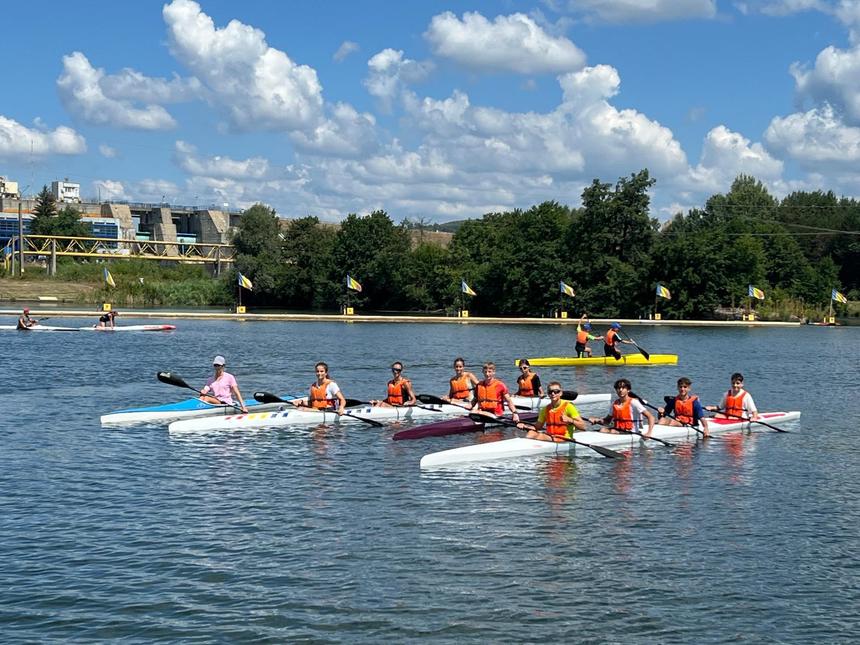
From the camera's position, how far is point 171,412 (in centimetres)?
2512

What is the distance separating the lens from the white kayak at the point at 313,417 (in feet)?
77.5

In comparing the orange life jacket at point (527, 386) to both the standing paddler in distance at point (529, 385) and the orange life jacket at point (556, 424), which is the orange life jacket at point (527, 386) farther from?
the orange life jacket at point (556, 424)

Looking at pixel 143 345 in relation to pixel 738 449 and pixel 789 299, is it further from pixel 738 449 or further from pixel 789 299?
pixel 789 299

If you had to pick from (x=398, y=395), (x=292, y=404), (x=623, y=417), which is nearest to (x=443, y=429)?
(x=398, y=395)

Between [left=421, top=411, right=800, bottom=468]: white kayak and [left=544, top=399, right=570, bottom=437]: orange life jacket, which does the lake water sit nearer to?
[left=421, top=411, right=800, bottom=468]: white kayak

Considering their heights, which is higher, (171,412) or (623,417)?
(623,417)

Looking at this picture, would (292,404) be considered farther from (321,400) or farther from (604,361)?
(604,361)

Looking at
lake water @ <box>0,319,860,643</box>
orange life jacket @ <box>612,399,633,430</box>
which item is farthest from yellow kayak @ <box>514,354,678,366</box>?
orange life jacket @ <box>612,399,633,430</box>

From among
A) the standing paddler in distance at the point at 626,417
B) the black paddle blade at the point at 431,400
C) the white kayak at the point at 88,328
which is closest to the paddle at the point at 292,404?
the black paddle blade at the point at 431,400

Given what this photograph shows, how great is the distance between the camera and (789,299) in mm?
98438

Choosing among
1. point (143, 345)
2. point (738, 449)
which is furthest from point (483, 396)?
point (143, 345)

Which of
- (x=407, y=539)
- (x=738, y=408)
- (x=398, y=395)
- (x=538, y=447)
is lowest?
(x=407, y=539)

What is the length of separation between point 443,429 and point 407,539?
9.10 meters

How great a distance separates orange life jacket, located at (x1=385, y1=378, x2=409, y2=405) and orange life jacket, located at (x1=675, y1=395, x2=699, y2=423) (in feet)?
23.7
